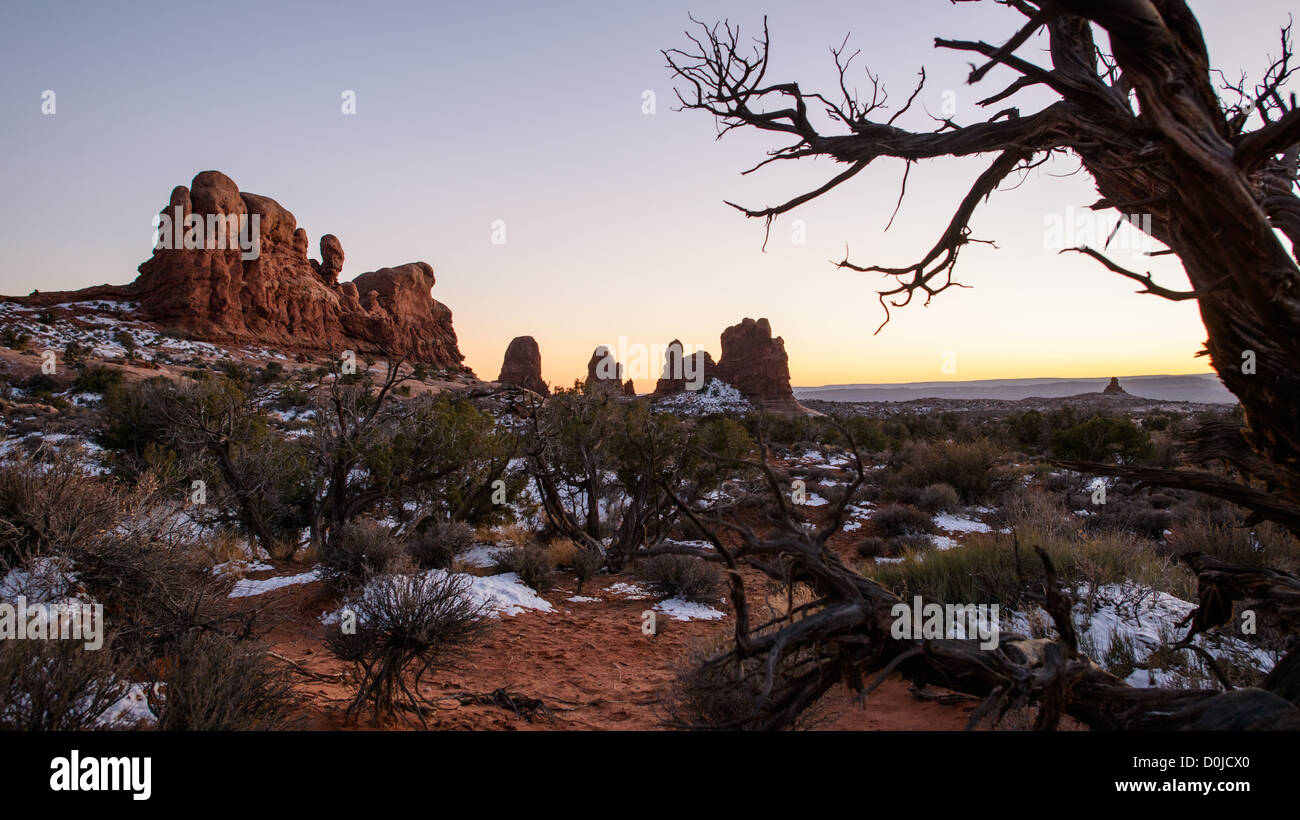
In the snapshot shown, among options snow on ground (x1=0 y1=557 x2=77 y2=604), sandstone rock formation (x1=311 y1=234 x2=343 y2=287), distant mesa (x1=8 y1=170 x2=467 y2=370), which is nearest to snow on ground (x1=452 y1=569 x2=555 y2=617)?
snow on ground (x1=0 y1=557 x2=77 y2=604)

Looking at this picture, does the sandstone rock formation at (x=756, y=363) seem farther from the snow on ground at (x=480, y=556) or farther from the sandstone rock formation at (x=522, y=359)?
the snow on ground at (x=480, y=556)

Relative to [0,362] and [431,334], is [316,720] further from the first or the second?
[431,334]

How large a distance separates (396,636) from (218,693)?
1.39 meters

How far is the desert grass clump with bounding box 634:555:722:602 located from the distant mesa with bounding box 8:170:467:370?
5426 cm

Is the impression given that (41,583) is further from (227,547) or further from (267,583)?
(227,547)

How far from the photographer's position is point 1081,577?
6.11 meters

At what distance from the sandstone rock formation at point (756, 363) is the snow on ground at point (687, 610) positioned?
5919 centimetres

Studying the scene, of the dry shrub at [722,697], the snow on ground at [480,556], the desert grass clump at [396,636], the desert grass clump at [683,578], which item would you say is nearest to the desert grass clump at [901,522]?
the desert grass clump at [683,578]

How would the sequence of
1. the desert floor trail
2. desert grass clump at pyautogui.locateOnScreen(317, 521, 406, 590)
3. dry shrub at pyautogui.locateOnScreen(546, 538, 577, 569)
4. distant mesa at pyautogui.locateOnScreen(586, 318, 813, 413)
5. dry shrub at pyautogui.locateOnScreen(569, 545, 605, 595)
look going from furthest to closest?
distant mesa at pyautogui.locateOnScreen(586, 318, 813, 413), dry shrub at pyautogui.locateOnScreen(546, 538, 577, 569), dry shrub at pyautogui.locateOnScreen(569, 545, 605, 595), desert grass clump at pyautogui.locateOnScreen(317, 521, 406, 590), the desert floor trail

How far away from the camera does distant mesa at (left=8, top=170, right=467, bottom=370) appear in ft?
173

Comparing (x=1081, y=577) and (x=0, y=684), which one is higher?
(x=0, y=684)

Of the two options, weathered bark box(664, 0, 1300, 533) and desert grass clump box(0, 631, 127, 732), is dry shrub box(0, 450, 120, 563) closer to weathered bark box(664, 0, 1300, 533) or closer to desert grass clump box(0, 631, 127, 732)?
desert grass clump box(0, 631, 127, 732)
